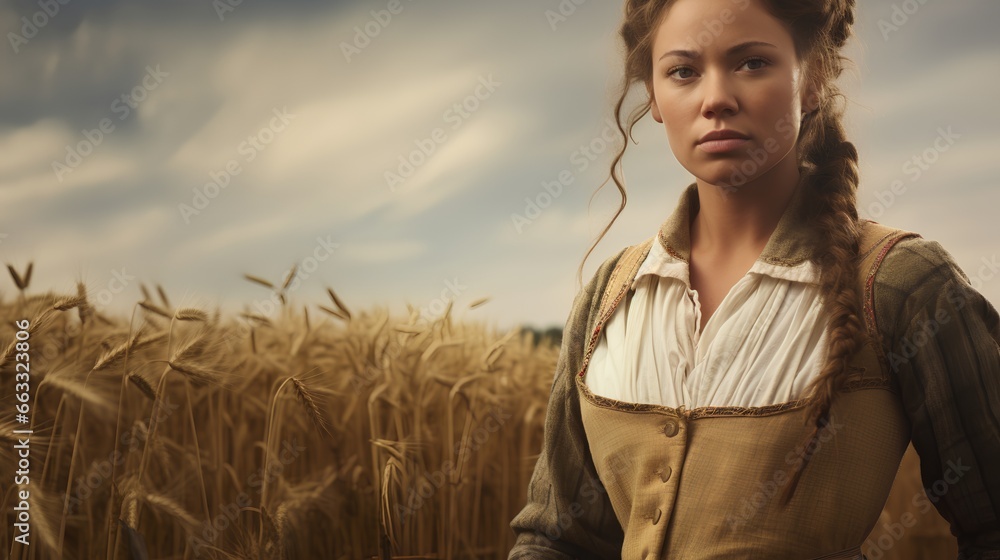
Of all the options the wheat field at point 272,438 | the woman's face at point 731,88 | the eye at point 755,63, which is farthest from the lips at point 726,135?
the wheat field at point 272,438

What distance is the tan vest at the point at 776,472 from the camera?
3.77 feet

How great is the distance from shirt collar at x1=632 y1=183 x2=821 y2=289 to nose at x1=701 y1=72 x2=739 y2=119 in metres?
0.23

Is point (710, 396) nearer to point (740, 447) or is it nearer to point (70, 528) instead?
point (740, 447)

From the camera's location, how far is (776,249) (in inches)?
49.8

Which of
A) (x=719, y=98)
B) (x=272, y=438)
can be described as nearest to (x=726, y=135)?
(x=719, y=98)

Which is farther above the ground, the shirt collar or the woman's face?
the woman's face

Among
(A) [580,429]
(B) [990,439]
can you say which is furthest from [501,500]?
(B) [990,439]

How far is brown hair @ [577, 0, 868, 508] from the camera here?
1138mm

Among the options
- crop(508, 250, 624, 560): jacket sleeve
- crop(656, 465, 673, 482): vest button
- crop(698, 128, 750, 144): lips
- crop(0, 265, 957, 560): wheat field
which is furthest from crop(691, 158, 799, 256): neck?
crop(0, 265, 957, 560): wheat field

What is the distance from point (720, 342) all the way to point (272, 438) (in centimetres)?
118

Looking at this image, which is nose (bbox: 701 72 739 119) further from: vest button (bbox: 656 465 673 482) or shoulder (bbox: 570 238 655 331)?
vest button (bbox: 656 465 673 482)

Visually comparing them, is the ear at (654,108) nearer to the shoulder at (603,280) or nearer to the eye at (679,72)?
the eye at (679,72)

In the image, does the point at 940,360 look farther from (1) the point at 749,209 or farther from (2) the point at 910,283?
(1) the point at 749,209

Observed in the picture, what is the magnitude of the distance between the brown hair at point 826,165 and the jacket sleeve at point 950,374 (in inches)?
2.6
